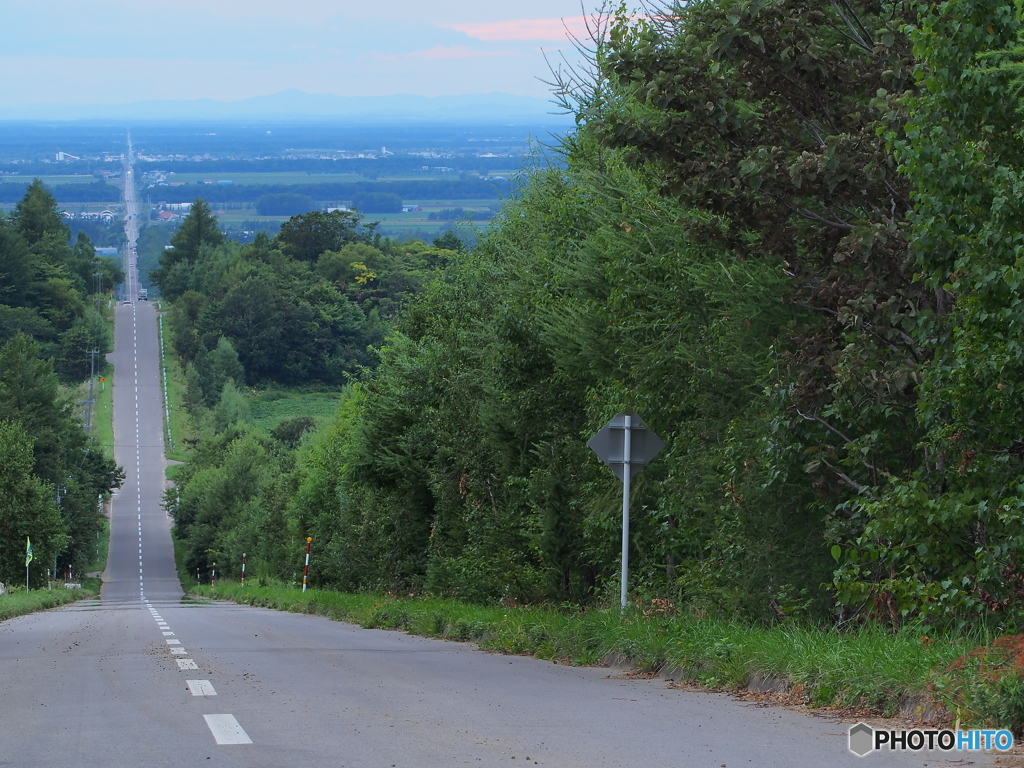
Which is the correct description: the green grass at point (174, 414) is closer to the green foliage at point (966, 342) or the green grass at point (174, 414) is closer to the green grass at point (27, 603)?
the green grass at point (27, 603)

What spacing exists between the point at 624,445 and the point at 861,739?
7240mm

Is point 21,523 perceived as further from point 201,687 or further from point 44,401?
Answer: point 201,687

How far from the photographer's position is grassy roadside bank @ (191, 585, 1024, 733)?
24.9 ft

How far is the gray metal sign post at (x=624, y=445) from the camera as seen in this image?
14461 mm

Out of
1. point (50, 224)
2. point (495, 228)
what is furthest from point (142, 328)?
point (495, 228)

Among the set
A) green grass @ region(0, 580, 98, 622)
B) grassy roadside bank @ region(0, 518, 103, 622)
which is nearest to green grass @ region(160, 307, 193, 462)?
grassy roadside bank @ region(0, 518, 103, 622)

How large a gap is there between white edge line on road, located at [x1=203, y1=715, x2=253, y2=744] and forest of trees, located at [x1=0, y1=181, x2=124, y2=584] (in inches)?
2324

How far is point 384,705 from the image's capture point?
949 cm

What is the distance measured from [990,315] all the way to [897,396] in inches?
115

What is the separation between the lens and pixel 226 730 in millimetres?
8156

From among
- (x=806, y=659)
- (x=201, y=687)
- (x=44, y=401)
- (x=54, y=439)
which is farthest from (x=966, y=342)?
(x=44, y=401)

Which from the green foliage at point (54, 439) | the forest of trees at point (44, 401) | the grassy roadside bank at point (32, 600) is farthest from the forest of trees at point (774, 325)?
the green foliage at point (54, 439)

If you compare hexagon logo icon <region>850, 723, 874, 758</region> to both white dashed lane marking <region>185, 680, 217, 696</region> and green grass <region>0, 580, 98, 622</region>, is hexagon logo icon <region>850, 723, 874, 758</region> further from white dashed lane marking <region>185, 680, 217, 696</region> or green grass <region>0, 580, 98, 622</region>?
green grass <region>0, 580, 98, 622</region>

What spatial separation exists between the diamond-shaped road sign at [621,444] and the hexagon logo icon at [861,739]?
681 cm
